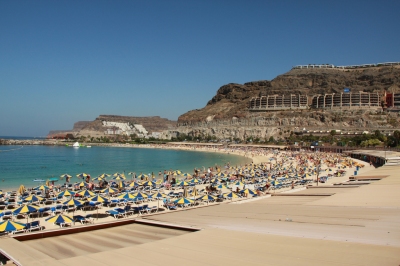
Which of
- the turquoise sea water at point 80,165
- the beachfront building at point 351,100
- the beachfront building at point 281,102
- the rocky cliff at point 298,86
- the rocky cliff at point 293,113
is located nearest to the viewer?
the turquoise sea water at point 80,165

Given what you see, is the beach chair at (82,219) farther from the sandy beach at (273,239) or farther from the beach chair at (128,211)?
the sandy beach at (273,239)

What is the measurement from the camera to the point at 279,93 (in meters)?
126

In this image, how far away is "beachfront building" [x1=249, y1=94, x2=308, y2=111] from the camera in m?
119

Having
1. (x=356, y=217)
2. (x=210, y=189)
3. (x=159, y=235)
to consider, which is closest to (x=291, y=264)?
(x=159, y=235)

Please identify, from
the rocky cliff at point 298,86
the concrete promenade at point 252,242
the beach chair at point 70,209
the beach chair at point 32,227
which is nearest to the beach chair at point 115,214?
the beach chair at point 70,209

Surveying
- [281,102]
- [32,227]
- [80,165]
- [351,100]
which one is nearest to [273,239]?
[32,227]

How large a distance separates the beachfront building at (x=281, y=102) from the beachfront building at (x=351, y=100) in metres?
9.26

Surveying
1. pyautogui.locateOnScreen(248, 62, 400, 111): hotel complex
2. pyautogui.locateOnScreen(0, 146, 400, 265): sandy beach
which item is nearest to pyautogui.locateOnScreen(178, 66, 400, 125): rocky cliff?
pyautogui.locateOnScreen(248, 62, 400, 111): hotel complex

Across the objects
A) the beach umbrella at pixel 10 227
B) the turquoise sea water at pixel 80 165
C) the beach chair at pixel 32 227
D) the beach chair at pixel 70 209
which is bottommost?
the turquoise sea water at pixel 80 165

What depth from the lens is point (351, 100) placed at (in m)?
106

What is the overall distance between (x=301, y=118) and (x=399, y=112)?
90.0 feet

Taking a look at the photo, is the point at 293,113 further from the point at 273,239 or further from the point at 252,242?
the point at 252,242

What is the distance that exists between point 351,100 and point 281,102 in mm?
24275

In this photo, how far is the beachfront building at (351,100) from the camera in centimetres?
10469
